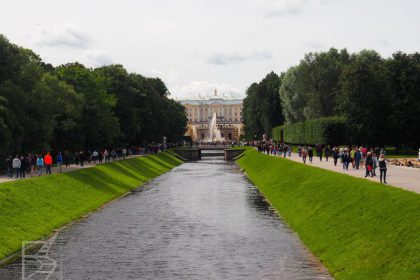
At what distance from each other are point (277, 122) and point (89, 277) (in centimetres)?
14951

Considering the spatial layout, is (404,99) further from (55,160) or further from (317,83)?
(55,160)

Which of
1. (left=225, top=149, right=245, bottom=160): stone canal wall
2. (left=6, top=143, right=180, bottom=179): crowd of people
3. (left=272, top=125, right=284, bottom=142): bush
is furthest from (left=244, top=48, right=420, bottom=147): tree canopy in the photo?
(left=225, top=149, right=245, bottom=160): stone canal wall

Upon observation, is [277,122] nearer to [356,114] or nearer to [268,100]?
[268,100]

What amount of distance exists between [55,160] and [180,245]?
5571cm

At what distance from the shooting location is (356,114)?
104 metres

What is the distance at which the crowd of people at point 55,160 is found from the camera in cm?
6000

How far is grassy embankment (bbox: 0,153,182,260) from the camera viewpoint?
1571 inches

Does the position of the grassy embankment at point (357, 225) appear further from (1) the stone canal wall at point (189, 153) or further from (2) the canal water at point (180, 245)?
(1) the stone canal wall at point (189, 153)

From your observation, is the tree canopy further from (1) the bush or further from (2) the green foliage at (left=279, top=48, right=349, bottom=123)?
(1) the bush

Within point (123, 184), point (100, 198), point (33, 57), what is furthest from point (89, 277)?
point (33, 57)

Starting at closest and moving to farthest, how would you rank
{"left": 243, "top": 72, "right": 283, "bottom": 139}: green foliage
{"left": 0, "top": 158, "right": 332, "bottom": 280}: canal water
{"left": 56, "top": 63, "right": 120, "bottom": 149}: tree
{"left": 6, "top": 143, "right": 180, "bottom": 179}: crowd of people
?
1. {"left": 0, "top": 158, "right": 332, "bottom": 280}: canal water
2. {"left": 6, "top": 143, "right": 180, "bottom": 179}: crowd of people
3. {"left": 56, "top": 63, "right": 120, "bottom": 149}: tree
4. {"left": 243, "top": 72, "right": 283, "bottom": 139}: green foliage

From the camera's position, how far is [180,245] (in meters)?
36.9

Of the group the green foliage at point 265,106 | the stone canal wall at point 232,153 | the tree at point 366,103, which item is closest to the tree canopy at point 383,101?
the tree at point 366,103

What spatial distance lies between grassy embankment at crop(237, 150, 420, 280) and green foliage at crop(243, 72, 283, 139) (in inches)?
4609
